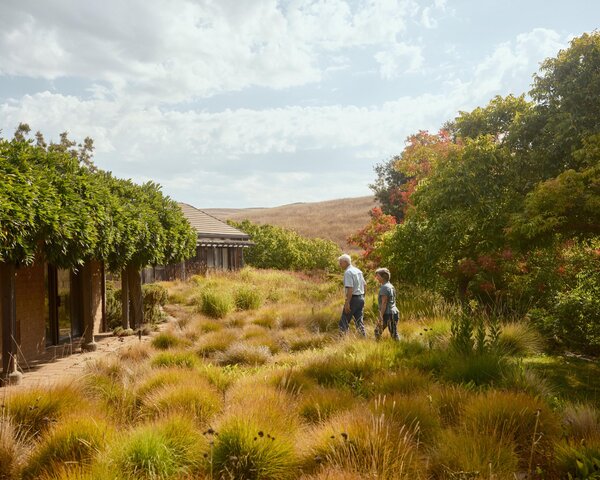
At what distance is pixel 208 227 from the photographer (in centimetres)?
3169

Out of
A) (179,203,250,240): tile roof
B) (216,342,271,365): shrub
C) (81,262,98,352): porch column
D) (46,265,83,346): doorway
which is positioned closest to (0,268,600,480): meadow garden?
(216,342,271,365): shrub

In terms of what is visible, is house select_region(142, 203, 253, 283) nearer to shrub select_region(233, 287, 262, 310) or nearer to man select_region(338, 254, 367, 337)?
shrub select_region(233, 287, 262, 310)

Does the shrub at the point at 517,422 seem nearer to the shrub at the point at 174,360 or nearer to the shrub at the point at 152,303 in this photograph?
the shrub at the point at 174,360

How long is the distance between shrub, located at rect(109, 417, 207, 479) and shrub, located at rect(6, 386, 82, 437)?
1231 millimetres

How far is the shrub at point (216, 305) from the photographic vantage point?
15578 millimetres

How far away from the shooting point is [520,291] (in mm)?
13648

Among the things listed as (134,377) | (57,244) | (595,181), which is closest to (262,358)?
(134,377)

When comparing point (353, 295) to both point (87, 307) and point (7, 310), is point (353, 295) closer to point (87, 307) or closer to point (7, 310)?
point (7, 310)

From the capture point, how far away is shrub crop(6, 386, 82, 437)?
5.52 meters

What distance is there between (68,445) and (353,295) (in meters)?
6.41

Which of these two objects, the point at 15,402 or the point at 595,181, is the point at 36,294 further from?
the point at 595,181

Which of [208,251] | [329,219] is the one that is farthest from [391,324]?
[329,219]

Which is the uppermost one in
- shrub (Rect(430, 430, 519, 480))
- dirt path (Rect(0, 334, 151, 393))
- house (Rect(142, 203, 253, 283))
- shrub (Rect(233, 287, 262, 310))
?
house (Rect(142, 203, 253, 283))

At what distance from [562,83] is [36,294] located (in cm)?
1192
